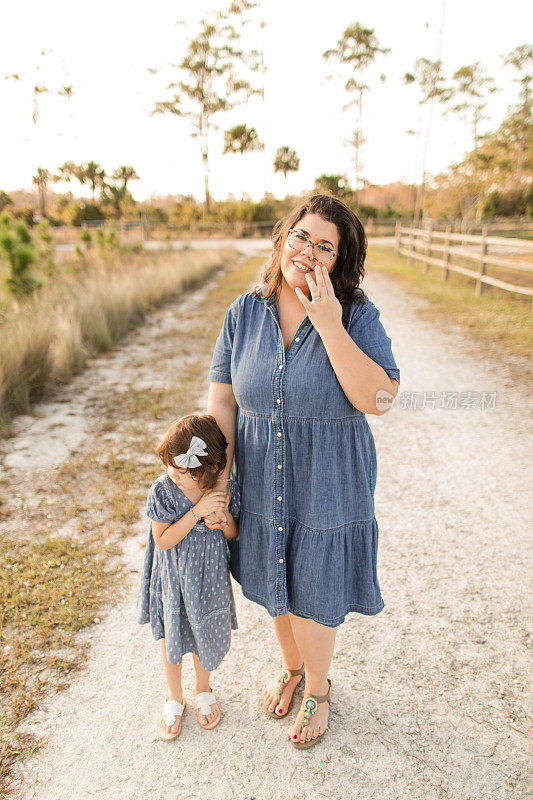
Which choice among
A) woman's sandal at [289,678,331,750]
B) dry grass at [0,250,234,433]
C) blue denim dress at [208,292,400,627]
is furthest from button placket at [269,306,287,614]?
dry grass at [0,250,234,433]

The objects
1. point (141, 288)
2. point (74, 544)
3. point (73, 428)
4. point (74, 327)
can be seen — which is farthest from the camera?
point (141, 288)

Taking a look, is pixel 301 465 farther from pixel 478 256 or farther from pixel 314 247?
pixel 478 256

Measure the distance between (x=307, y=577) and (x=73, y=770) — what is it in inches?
41.7

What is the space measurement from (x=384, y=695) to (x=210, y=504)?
1.13m

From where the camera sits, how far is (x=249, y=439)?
1671 mm

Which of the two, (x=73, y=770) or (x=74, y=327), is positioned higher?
(x=74, y=327)

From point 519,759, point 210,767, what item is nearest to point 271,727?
point 210,767

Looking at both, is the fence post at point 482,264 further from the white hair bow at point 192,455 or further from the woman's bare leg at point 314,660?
the white hair bow at point 192,455

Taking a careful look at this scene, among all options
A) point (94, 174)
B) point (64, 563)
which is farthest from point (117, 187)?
point (64, 563)

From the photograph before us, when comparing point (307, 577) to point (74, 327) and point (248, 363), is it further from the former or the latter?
point (74, 327)

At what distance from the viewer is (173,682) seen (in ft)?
6.15

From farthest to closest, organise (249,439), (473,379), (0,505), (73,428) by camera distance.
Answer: (473,379)
(73,428)
(0,505)
(249,439)

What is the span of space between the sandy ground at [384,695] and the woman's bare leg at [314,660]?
6cm

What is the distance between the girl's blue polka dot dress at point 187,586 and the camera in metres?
1.65
